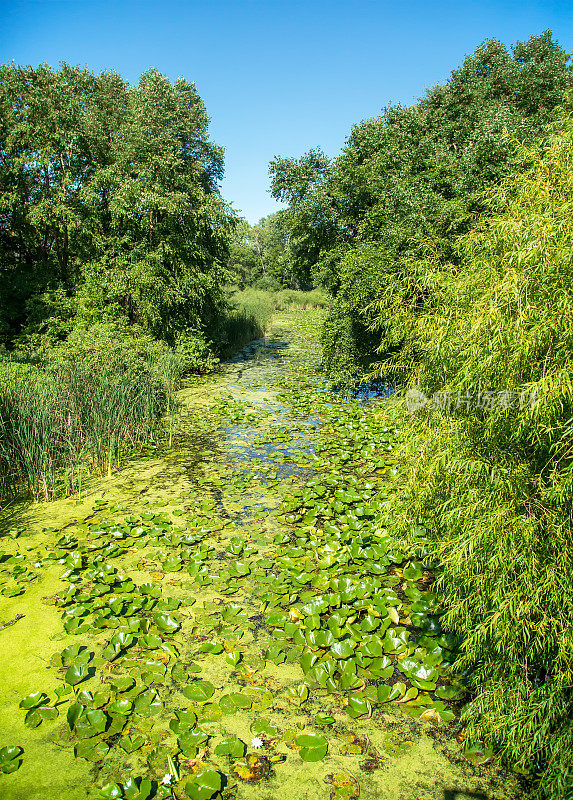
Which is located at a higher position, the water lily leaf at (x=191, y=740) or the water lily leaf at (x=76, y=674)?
the water lily leaf at (x=76, y=674)

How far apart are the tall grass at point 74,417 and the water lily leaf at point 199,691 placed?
3.14m

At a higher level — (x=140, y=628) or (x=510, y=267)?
(x=510, y=267)

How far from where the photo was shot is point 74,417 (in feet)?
18.2

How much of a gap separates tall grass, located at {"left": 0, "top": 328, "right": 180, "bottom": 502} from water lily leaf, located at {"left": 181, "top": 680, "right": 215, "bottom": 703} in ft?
10.3

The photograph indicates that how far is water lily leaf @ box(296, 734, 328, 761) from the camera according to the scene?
215 centimetres

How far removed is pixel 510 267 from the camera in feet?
7.57

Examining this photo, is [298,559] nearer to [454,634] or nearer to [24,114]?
[454,634]

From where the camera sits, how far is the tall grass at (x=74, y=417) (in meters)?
4.95

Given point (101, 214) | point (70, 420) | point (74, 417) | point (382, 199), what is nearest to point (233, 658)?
point (70, 420)

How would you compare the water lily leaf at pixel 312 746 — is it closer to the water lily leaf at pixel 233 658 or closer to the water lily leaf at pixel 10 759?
the water lily leaf at pixel 233 658

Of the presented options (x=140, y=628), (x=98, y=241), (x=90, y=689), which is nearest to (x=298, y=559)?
(x=140, y=628)

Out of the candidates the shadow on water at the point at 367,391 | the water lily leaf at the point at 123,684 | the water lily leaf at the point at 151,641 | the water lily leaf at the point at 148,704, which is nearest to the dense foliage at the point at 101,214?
the shadow on water at the point at 367,391

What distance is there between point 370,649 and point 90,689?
1.70 metres

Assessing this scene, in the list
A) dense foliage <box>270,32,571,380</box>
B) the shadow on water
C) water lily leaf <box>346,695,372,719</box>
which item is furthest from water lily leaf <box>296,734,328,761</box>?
the shadow on water
